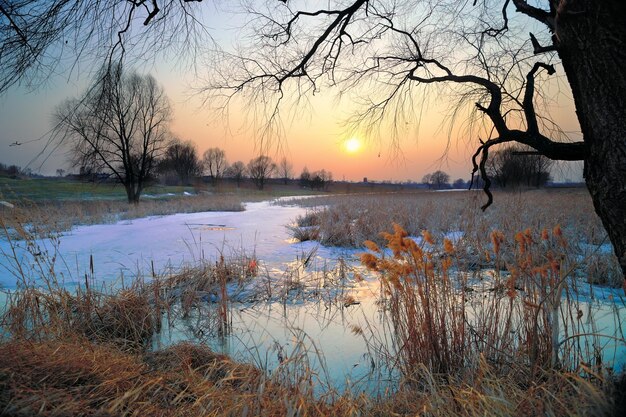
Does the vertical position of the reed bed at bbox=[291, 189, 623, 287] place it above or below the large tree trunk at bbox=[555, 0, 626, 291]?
below

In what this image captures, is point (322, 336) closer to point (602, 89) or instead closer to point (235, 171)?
point (602, 89)

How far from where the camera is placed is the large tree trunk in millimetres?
1536

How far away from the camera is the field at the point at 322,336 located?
1847 millimetres

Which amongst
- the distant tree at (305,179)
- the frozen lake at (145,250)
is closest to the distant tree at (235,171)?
the distant tree at (305,179)

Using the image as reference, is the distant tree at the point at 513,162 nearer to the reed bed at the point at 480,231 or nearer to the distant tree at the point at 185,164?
the reed bed at the point at 480,231

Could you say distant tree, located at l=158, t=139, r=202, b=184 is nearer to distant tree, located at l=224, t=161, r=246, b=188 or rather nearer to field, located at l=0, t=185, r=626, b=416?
distant tree, located at l=224, t=161, r=246, b=188

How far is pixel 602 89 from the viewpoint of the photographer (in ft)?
5.21

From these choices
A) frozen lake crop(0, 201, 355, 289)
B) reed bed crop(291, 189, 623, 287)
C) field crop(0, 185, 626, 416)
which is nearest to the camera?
field crop(0, 185, 626, 416)

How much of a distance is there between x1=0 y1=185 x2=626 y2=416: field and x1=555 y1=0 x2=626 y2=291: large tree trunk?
625 millimetres

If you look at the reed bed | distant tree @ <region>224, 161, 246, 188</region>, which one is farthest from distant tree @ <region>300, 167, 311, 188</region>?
the reed bed

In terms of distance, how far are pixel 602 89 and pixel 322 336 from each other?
3.09 metres

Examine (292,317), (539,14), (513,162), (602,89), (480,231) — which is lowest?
(292,317)

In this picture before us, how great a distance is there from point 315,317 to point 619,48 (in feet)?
12.1

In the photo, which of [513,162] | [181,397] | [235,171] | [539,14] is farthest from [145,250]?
[235,171]
